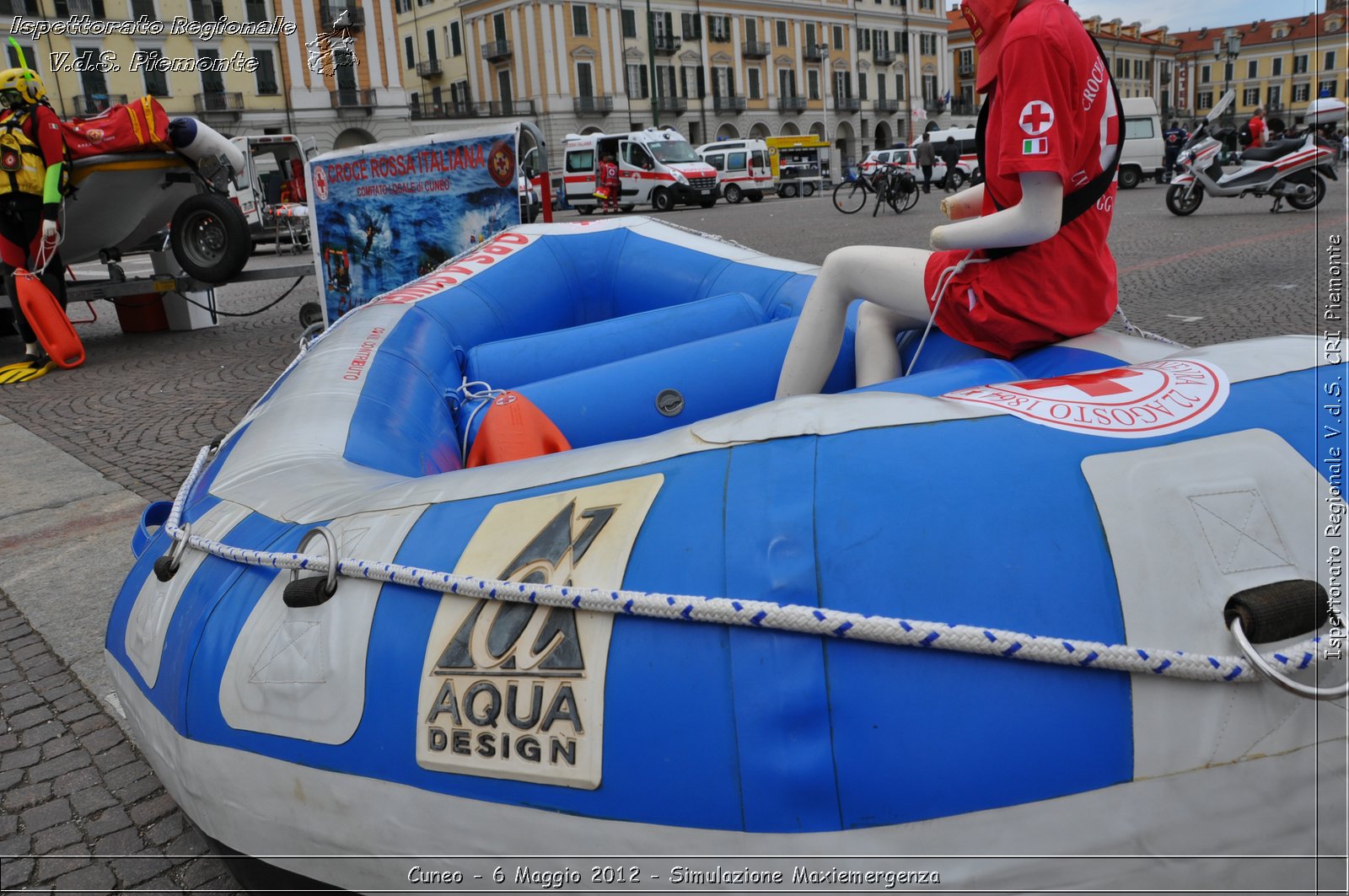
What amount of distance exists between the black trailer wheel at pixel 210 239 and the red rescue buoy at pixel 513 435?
19.5 feet

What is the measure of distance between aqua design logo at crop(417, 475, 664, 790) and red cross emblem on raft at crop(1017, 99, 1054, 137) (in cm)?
110

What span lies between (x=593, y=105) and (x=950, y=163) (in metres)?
25.6

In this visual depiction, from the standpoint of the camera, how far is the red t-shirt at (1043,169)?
6.48 ft

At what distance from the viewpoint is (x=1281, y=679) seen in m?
1.26

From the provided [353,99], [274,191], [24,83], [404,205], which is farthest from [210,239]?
[353,99]

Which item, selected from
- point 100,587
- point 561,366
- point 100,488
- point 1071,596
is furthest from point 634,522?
point 100,488

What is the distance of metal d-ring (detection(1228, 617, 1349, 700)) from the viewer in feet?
4.16

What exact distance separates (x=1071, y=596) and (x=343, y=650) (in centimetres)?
111

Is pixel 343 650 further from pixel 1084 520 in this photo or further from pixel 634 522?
pixel 1084 520

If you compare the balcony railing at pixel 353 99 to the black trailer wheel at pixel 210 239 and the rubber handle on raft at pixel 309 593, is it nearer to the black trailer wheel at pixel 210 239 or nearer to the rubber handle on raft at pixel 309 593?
the black trailer wheel at pixel 210 239

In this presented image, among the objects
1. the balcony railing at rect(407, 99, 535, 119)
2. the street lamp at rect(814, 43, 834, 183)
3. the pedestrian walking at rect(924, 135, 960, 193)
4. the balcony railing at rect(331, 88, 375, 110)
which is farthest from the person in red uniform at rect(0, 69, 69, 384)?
the street lamp at rect(814, 43, 834, 183)

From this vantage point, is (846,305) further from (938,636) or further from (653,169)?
(653,169)

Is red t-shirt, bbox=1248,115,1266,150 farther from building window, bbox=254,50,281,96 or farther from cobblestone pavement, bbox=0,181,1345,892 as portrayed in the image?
building window, bbox=254,50,281,96

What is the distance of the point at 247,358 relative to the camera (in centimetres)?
790
